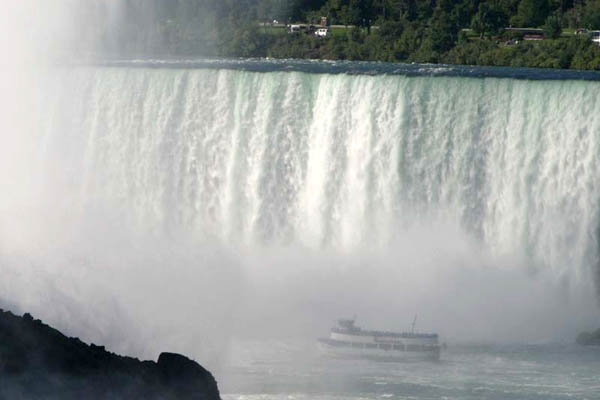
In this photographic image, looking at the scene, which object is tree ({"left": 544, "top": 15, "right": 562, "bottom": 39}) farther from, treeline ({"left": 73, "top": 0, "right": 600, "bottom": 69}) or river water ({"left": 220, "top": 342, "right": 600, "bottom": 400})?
river water ({"left": 220, "top": 342, "right": 600, "bottom": 400})

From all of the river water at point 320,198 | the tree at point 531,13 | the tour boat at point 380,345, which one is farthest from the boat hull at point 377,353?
the tree at point 531,13

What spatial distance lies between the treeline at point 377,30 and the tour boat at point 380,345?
26.3 meters

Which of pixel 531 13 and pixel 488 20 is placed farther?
pixel 531 13

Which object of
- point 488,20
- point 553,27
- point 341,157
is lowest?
point 341,157

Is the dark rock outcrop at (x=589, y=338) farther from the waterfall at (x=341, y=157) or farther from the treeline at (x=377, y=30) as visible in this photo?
the treeline at (x=377, y=30)

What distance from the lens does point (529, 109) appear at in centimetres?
4072

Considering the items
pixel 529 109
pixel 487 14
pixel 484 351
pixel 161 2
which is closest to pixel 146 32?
pixel 161 2

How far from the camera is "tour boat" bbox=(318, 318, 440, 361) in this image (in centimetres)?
3516

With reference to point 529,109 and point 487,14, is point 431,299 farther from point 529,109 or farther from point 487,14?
point 487,14

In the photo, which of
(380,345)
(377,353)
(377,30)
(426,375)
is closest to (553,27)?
(377,30)

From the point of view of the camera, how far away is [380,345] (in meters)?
35.5

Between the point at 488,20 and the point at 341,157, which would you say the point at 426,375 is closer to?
the point at 341,157

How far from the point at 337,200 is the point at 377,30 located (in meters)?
30.9

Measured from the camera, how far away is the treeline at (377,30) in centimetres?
6550
